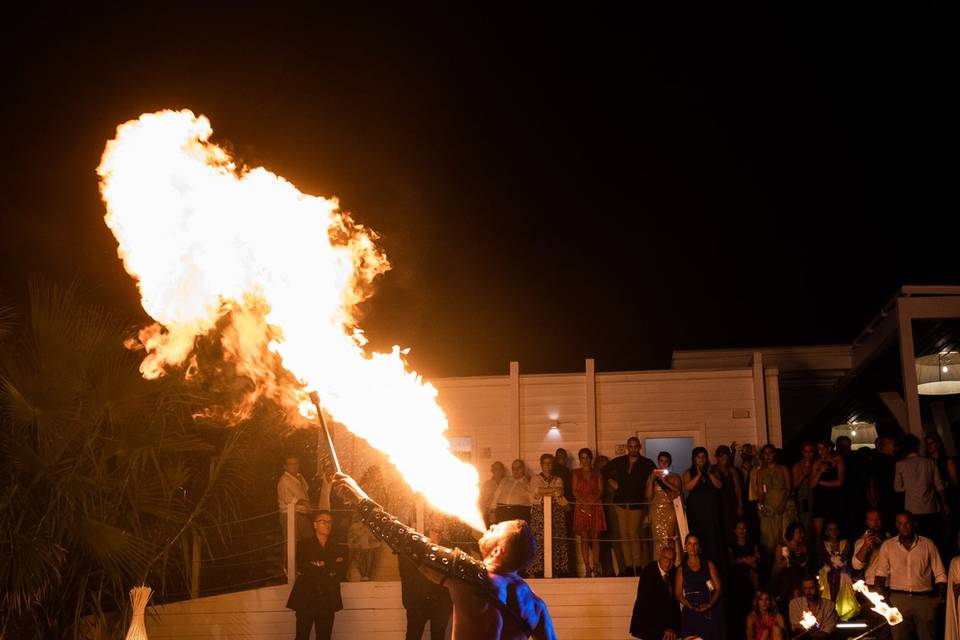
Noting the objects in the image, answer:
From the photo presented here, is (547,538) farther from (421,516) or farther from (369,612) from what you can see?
(369,612)

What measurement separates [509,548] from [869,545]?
861cm

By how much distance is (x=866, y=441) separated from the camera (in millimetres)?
24281

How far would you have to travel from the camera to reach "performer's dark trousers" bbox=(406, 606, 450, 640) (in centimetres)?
1272

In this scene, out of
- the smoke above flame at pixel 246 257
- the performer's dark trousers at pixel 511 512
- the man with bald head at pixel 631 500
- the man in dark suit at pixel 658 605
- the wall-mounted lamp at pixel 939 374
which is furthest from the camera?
Answer: the wall-mounted lamp at pixel 939 374

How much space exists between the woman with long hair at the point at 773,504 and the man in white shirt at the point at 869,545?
128 cm

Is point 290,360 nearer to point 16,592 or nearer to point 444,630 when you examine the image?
point 16,592

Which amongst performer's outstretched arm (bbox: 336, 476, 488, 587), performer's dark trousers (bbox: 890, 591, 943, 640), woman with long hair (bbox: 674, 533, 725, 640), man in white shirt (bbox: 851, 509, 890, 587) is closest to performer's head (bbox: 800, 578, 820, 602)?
man in white shirt (bbox: 851, 509, 890, 587)

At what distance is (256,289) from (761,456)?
869cm

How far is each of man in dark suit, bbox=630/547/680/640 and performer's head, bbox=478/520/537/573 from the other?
7516 mm

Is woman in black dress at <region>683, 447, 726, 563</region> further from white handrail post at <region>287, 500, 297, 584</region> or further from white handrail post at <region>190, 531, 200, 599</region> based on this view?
white handrail post at <region>190, 531, 200, 599</region>

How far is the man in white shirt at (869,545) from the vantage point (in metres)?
12.2

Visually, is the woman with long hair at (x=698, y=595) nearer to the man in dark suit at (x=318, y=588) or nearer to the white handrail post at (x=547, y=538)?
the white handrail post at (x=547, y=538)

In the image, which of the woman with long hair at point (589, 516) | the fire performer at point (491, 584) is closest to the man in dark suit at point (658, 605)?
the woman with long hair at point (589, 516)

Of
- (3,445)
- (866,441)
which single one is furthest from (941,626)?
(866,441)
